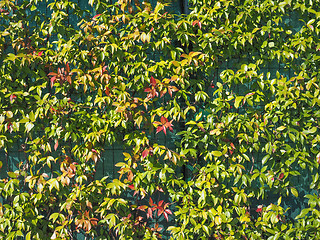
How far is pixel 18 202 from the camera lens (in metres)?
2.81

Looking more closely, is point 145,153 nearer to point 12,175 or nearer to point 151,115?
point 151,115

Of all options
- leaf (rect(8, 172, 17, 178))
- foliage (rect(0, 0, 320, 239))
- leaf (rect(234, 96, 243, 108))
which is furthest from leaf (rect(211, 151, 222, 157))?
leaf (rect(8, 172, 17, 178))

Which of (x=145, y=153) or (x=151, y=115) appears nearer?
(x=145, y=153)

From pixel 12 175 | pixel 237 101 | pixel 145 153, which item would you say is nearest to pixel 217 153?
pixel 237 101

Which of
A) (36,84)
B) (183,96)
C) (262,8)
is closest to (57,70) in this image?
(36,84)

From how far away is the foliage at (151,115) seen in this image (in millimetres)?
2785

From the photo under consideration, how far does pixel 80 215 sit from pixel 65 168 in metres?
0.40

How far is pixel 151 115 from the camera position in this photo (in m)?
2.87

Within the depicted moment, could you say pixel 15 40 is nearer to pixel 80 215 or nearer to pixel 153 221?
pixel 80 215

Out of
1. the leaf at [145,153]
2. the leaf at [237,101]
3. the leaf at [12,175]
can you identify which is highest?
the leaf at [237,101]

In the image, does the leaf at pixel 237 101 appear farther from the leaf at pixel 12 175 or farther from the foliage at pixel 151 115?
the leaf at pixel 12 175

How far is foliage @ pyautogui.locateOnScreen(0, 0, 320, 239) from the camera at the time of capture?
2.79 m

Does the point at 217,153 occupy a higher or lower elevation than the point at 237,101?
lower

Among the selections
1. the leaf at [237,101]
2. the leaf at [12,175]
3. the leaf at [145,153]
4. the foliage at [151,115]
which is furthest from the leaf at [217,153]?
the leaf at [12,175]
